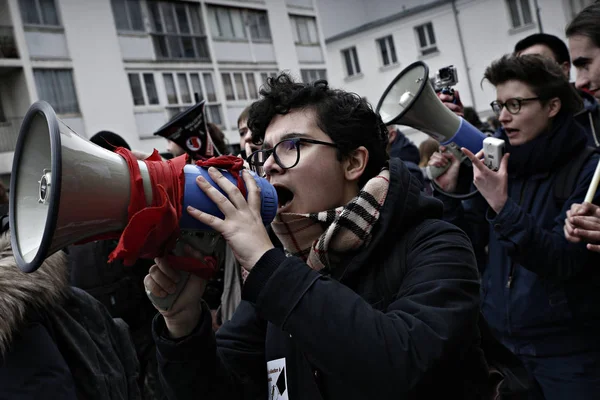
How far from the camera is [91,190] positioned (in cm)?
118

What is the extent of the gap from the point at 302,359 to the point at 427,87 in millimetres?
1675

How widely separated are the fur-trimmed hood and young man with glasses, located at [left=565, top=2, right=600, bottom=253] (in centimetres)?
202

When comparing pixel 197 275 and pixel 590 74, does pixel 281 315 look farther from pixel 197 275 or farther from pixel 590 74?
pixel 590 74

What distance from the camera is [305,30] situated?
25.2m

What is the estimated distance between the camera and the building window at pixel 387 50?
89.7ft

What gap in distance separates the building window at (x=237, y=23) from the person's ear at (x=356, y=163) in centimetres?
2078

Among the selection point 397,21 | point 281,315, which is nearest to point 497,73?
point 281,315

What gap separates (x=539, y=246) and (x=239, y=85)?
65.8ft

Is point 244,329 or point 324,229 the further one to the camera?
point 244,329

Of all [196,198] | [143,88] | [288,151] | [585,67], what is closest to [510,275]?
[585,67]

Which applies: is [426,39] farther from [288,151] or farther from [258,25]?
[288,151]

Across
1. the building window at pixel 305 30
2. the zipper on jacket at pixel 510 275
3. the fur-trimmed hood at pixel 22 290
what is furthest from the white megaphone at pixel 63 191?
the building window at pixel 305 30

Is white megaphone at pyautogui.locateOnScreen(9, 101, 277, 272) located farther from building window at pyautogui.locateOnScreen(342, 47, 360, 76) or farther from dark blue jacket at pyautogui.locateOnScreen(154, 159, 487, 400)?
building window at pyautogui.locateOnScreen(342, 47, 360, 76)

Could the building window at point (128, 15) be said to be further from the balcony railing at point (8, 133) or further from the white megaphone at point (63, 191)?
the white megaphone at point (63, 191)
